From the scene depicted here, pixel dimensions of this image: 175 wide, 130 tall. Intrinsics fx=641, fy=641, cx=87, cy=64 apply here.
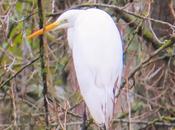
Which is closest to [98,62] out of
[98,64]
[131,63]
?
[98,64]

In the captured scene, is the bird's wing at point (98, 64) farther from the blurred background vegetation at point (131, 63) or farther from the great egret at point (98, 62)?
the blurred background vegetation at point (131, 63)

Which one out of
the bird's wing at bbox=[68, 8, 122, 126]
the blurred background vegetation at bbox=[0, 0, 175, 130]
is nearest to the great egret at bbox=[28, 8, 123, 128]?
the bird's wing at bbox=[68, 8, 122, 126]

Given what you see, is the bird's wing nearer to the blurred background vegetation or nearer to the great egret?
the great egret

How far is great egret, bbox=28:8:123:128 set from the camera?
2.13m

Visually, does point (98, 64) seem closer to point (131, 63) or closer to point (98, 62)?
point (98, 62)

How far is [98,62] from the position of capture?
215 cm

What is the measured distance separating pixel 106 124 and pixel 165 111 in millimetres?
1130

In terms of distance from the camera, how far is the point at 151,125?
115 inches

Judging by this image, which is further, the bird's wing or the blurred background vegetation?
the blurred background vegetation

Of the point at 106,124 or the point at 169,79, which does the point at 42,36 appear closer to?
the point at 106,124

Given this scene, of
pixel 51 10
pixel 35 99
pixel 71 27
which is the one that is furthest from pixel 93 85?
pixel 35 99

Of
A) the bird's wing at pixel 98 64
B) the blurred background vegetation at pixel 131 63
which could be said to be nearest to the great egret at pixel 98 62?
the bird's wing at pixel 98 64

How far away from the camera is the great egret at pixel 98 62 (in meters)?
2.13

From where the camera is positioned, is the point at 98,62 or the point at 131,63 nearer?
the point at 98,62
